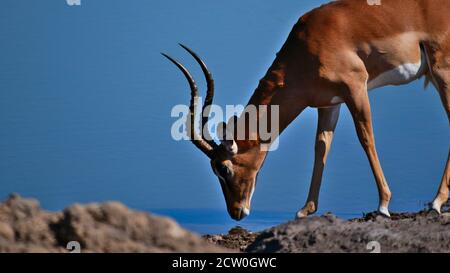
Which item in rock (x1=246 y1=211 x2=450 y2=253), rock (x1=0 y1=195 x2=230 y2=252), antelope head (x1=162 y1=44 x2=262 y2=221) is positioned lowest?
rock (x1=246 y1=211 x2=450 y2=253)

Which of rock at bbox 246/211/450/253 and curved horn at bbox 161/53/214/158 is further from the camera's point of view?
curved horn at bbox 161/53/214/158

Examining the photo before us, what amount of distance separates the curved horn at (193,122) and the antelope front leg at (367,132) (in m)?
2.03

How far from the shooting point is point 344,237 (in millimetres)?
8914

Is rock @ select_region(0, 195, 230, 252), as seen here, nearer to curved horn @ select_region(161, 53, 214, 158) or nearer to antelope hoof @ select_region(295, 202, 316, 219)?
curved horn @ select_region(161, 53, 214, 158)

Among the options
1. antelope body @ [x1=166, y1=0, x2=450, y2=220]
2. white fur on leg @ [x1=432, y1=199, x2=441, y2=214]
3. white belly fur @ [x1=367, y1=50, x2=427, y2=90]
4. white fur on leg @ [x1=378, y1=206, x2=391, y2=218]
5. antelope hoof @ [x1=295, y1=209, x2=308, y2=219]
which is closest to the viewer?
white fur on leg @ [x1=378, y1=206, x2=391, y2=218]

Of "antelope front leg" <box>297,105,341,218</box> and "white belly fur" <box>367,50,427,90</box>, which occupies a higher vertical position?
"white belly fur" <box>367,50,427,90</box>

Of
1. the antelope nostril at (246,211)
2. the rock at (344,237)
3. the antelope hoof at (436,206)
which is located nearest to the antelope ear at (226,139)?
the antelope nostril at (246,211)

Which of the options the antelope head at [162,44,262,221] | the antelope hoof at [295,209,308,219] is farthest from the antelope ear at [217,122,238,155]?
the antelope hoof at [295,209,308,219]

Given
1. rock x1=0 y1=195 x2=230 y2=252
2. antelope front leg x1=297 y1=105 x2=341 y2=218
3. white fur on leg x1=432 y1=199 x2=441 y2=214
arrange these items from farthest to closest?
antelope front leg x1=297 y1=105 x2=341 y2=218
white fur on leg x1=432 y1=199 x2=441 y2=214
rock x1=0 y1=195 x2=230 y2=252

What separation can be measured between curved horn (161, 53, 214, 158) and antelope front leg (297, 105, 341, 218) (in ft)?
5.57

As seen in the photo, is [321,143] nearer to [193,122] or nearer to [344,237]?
[193,122]

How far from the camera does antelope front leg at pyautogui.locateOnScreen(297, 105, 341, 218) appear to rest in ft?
44.2
